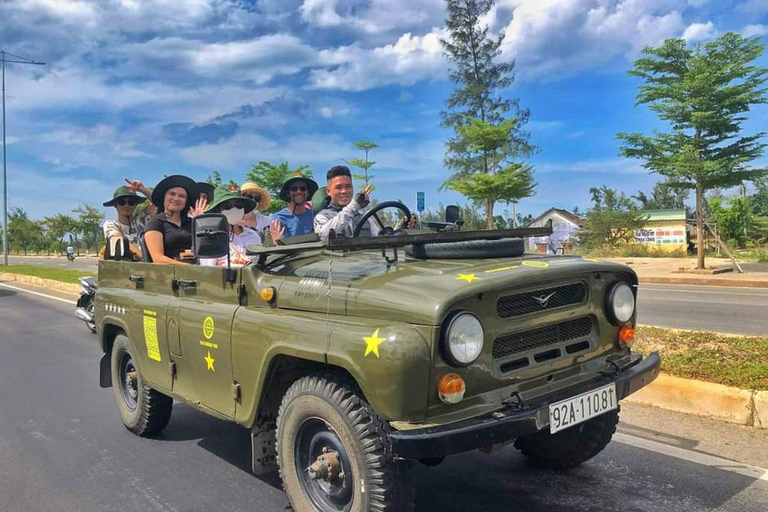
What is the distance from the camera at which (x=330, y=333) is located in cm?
258

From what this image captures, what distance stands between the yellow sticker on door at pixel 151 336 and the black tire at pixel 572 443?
239 cm

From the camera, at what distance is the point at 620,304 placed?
3.17 m

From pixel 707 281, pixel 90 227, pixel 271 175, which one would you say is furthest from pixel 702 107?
pixel 90 227

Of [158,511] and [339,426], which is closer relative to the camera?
[339,426]

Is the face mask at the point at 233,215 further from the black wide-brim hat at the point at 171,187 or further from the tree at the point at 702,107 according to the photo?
the tree at the point at 702,107

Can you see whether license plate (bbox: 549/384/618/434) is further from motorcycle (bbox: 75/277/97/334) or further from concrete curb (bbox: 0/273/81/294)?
concrete curb (bbox: 0/273/81/294)

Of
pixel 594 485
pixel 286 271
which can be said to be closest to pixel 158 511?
pixel 286 271

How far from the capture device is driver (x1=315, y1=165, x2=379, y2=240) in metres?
4.00

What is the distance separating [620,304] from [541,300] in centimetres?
62

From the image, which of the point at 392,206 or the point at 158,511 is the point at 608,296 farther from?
the point at 158,511

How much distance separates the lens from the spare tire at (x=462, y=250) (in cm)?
310

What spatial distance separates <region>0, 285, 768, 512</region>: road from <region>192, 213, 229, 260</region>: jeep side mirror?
4.55 ft

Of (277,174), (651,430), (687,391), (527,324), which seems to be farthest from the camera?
(277,174)

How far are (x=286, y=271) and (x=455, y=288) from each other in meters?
1.07
